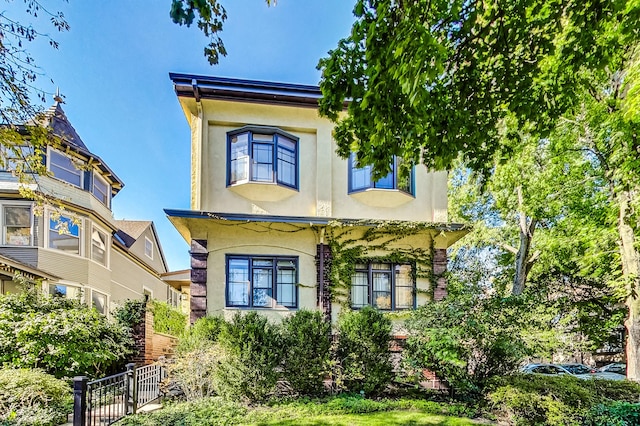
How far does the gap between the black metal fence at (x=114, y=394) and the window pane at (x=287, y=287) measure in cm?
373

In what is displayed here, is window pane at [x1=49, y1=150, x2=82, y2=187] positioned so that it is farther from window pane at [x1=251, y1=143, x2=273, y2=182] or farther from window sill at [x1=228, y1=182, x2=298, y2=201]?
window pane at [x1=251, y1=143, x2=273, y2=182]

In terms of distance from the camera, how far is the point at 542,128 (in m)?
5.81

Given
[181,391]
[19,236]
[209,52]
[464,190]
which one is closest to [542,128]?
[209,52]

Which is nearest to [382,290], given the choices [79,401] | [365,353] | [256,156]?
[365,353]

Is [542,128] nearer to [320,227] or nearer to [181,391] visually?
[320,227]

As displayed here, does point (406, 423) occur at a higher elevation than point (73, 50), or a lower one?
lower

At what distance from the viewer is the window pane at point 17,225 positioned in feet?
49.3

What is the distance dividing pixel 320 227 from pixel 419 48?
27.8 ft

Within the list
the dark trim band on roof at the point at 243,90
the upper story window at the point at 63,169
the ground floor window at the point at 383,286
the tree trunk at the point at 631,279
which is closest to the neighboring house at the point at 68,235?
the upper story window at the point at 63,169

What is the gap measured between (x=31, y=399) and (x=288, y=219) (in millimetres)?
6943

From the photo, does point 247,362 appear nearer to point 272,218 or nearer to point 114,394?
point 114,394

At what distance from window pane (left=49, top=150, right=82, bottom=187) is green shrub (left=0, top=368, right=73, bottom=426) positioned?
11112 mm

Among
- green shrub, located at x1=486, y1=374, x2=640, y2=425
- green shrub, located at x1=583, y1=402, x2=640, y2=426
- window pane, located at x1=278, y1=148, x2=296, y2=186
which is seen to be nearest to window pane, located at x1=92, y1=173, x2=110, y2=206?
window pane, located at x1=278, y1=148, x2=296, y2=186

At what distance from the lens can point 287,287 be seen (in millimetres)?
11703
